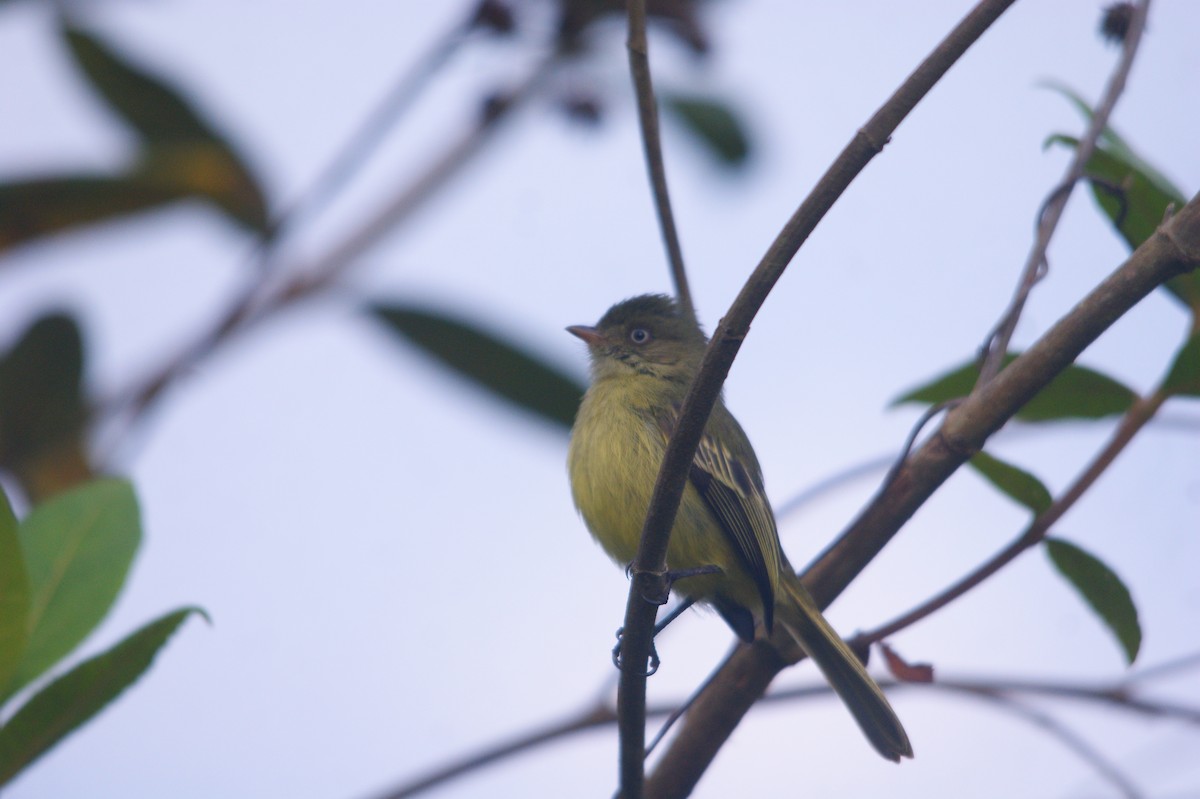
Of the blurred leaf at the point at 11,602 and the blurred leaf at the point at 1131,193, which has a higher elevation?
the blurred leaf at the point at 1131,193

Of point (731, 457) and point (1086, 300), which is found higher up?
point (731, 457)

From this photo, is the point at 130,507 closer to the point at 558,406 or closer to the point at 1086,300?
the point at 558,406

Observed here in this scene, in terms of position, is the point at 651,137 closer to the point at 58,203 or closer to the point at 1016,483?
the point at 1016,483

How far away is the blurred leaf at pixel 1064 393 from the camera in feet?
10.4

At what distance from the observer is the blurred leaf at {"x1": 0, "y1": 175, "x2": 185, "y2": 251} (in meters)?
3.74

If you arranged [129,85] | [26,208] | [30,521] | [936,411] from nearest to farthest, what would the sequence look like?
[936,411], [30,521], [26,208], [129,85]

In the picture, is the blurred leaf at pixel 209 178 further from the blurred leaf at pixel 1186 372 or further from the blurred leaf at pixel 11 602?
the blurred leaf at pixel 1186 372

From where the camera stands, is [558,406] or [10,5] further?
[558,406]

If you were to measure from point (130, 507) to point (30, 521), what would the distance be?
0.24m

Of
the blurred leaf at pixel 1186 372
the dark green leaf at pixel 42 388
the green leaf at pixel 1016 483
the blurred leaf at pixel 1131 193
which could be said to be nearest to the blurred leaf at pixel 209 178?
the dark green leaf at pixel 42 388

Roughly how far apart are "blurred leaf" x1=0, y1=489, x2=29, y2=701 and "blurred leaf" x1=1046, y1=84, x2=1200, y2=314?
2.51 m

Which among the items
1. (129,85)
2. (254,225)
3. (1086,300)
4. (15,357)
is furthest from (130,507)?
(1086,300)

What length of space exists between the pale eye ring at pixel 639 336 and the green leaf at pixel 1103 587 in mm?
2130

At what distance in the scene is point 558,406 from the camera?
4555mm
